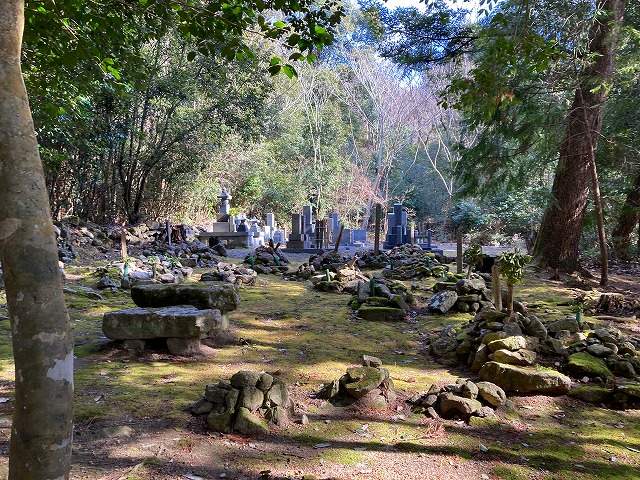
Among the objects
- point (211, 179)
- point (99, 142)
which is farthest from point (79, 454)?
point (211, 179)

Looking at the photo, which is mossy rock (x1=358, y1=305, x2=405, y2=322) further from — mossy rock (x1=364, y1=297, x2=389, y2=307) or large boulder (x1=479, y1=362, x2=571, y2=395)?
large boulder (x1=479, y1=362, x2=571, y2=395)

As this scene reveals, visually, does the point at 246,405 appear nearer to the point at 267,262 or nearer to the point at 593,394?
the point at 593,394

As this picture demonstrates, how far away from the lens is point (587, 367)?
4633mm

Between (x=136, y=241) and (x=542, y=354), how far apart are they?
45.4 ft

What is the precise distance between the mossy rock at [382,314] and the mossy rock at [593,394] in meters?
3.65

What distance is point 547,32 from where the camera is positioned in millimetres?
9008

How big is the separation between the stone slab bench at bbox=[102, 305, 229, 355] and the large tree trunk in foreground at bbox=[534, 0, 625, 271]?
8.62m

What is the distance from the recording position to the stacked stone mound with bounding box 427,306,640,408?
13.8 feet

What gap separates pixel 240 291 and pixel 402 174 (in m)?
27.1

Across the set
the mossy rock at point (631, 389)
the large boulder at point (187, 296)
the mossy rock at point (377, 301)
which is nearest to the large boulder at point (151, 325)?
the large boulder at point (187, 296)

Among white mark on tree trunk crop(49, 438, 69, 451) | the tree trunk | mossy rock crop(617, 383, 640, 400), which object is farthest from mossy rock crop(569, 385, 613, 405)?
the tree trunk

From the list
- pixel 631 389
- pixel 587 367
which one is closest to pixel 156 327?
pixel 587 367

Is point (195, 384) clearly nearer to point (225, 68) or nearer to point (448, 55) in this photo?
point (448, 55)

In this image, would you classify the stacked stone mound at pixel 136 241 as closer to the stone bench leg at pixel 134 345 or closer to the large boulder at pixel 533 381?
the stone bench leg at pixel 134 345
